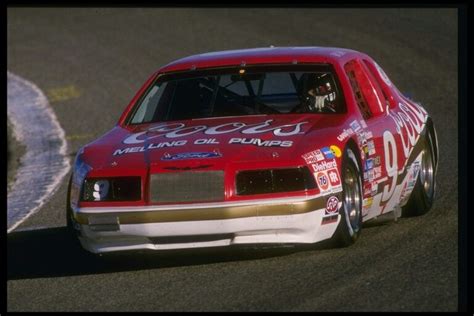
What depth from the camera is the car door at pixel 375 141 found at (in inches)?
338

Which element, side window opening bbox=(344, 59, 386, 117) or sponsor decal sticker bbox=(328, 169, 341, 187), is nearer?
sponsor decal sticker bbox=(328, 169, 341, 187)

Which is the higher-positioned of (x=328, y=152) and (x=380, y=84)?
(x=380, y=84)

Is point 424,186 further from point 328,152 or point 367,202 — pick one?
point 328,152

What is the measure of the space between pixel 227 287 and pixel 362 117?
6.89ft

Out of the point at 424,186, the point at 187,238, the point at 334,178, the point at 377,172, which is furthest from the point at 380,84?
the point at 187,238

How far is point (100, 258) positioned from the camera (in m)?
8.80

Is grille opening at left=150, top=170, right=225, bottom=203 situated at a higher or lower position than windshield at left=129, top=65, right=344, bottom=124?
lower

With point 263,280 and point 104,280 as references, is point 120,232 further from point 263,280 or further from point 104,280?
point 263,280

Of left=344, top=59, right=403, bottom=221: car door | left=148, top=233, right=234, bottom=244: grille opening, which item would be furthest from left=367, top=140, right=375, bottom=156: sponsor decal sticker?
left=148, top=233, right=234, bottom=244: grille opening

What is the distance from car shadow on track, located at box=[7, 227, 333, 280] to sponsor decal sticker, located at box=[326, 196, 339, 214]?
295 mm

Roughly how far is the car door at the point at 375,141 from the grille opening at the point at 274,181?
861 millimetres

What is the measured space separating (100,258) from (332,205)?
1.82m

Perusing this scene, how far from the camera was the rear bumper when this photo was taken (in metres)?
7.55

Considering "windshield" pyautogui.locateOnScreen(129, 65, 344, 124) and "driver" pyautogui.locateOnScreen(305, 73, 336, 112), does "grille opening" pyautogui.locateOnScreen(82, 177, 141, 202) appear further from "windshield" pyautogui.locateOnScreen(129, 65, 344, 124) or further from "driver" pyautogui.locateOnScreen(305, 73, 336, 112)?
"driver" pyautogui.locateOnScreen(305, 73, 336, 112)
